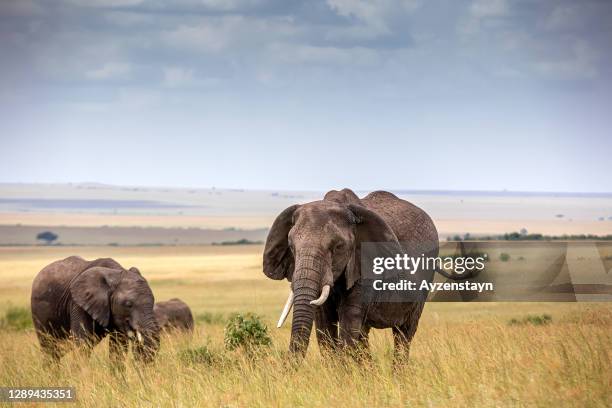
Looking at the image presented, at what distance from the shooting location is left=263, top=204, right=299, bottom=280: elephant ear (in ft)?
47.8

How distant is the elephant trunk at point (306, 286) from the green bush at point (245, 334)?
489cm

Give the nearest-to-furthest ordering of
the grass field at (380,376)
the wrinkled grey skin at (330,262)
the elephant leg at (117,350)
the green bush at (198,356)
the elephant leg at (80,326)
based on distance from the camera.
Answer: the grass field at (380,376)
the wrinkled grey skin at (330,262)
the green bush at (198,356)
the elephant leg at (117,350)
the elephant leg at (80,326)

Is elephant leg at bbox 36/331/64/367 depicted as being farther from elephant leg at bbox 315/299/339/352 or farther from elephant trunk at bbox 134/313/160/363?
elephant leg at bbox 315/299/339/352

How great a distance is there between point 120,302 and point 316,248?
326 inches

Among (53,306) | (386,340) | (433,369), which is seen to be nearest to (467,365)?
(433,369)

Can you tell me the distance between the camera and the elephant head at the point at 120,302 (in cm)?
2033

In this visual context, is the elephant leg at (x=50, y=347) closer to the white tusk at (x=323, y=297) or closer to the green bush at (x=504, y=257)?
the white tusk at (x=323, y=297)

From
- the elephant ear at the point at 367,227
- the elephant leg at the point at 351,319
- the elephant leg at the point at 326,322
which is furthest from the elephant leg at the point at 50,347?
the elephant ear at the point at 367,227

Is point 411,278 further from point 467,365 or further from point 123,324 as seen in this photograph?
point 123,324

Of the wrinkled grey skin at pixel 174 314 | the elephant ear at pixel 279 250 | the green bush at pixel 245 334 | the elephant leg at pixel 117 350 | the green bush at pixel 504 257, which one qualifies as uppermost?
the elephant ear at pixel 279 250

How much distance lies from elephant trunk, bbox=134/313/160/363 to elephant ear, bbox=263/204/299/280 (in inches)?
212

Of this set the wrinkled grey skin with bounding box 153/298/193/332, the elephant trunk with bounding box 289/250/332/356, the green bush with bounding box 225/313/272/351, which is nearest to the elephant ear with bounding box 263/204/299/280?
the elephant trunk with bounding box 289/250/332/356

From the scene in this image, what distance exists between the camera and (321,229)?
1352 cm

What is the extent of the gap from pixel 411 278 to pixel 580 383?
473 cm
